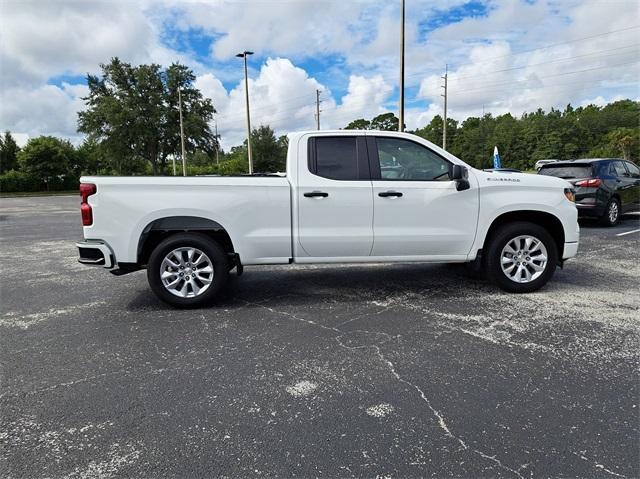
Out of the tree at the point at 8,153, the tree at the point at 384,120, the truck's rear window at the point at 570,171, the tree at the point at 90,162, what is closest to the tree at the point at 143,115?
the tree at the point at 90,162

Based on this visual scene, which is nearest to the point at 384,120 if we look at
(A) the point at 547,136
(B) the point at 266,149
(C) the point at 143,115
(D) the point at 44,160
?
(A) the point at 547,136

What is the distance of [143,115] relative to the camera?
43875 millimetres

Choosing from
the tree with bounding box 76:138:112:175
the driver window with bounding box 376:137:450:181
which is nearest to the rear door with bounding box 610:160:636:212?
the driver window with bounding box 376:137:450:181

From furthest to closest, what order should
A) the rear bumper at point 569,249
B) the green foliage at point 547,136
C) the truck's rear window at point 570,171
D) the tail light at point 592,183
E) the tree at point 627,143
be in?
the green foliage at point 547,136, the tree at point 627,143, the truck's rear window at point 570,171, the tail light at point 592,183, the rear bumper at point 569,249

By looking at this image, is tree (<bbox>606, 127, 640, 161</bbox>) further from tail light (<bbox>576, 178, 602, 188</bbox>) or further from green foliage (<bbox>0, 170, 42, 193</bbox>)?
green foliage (<bbox>0, 170, 42, 193</bbox>)

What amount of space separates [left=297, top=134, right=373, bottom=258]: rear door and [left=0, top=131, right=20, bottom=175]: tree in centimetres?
6142

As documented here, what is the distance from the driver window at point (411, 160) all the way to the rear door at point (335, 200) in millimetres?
268

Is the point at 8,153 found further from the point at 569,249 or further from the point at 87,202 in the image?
the point at 569,249

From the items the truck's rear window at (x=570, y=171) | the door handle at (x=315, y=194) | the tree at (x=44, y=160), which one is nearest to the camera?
the door handle at (x=315, y=194)

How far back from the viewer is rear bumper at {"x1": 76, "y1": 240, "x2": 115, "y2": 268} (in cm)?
460

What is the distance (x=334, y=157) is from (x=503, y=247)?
2219 mm

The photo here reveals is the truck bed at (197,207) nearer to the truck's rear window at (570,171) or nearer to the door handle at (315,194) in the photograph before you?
the door handle at (315,194)

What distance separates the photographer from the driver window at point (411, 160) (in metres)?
5.03

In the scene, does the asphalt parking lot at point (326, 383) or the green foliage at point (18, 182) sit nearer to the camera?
the asphalt parking lot at point (326, 383)
